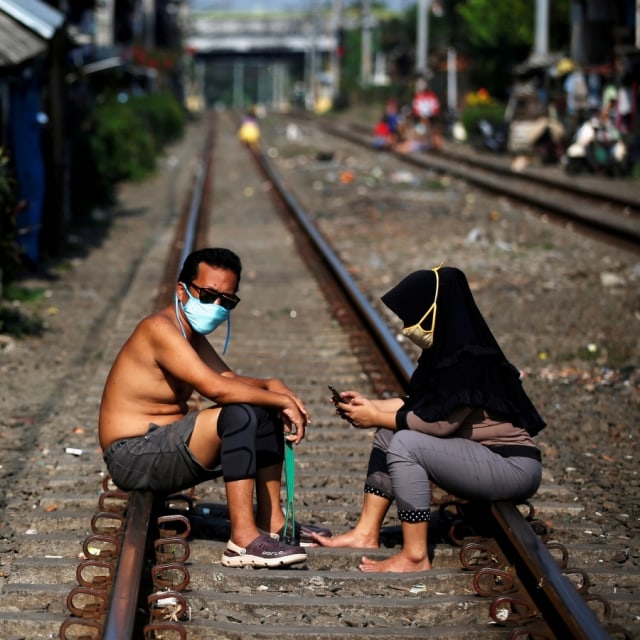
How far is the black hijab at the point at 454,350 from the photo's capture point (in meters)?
4.88

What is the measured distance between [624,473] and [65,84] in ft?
37.0

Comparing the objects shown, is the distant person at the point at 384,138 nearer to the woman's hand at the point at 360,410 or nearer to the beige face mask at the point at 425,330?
the woman's hand at the point at 360,410

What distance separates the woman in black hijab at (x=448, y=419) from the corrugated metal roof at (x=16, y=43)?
8.15 m

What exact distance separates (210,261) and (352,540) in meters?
1.33

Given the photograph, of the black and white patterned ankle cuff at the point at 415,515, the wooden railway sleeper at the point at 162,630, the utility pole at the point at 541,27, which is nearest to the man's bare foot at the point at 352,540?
the black and white patterned ankle cuff at the point at 415,515

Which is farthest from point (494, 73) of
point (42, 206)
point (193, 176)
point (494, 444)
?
point (494, 444)

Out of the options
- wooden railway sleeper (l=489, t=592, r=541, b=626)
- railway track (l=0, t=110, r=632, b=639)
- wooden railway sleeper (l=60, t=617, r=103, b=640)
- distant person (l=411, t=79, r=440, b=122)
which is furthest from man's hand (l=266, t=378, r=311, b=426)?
distant person (l=411, t=79, r=440, b=122)

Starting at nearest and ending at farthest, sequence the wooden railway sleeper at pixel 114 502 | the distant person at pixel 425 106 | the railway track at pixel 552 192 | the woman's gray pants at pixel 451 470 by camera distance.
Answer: the woman's gray pants at pixel 451 470 → the wooden railway sleeper at pixel 114 502 → the railway track at pixel 552 192 → the distant person at pixel 425 106

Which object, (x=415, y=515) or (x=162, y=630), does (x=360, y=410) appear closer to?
(x=415, y=515)

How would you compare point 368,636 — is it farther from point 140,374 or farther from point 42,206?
point 42,206

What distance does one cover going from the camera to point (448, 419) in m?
4.93

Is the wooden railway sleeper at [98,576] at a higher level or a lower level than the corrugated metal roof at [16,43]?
lower

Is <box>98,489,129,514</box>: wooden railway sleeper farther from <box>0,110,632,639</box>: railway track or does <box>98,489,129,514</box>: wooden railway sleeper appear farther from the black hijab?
the black hijab

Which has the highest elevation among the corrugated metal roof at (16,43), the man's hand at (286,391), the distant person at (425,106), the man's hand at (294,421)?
the corrugated metal roof at (16,43)
